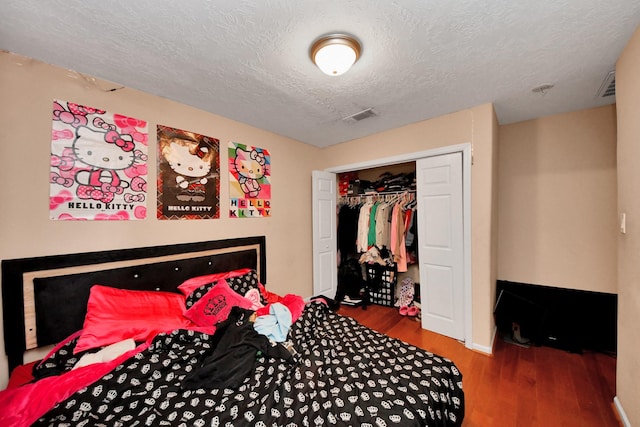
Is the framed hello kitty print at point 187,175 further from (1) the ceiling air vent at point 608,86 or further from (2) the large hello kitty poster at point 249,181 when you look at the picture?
(1) the ceiling air vent at point 608,86

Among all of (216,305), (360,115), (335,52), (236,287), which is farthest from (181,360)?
(360,115)

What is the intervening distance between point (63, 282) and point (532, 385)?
3415mm

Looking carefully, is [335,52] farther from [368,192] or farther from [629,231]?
[368,192]

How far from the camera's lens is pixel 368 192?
3.58 meters

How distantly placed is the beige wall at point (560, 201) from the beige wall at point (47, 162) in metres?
2.85

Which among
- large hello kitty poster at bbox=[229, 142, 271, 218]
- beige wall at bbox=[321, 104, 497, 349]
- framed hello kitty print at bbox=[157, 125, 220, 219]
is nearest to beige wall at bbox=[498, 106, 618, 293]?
beige wall at bbox=[321, 104, 497, 349]

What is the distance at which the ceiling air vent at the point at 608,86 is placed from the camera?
1715mm

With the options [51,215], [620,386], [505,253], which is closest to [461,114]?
[505,253]

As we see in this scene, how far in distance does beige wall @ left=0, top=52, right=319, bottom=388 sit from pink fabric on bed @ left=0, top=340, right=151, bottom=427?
2.19ft

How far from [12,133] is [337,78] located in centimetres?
211

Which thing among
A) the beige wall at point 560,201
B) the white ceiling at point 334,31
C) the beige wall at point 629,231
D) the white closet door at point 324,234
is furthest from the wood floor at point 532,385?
the white ceiling at point 334,31

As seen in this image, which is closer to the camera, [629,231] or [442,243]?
[629,231]

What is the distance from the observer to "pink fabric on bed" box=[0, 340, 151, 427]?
0.96 m

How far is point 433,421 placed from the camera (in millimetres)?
1037
